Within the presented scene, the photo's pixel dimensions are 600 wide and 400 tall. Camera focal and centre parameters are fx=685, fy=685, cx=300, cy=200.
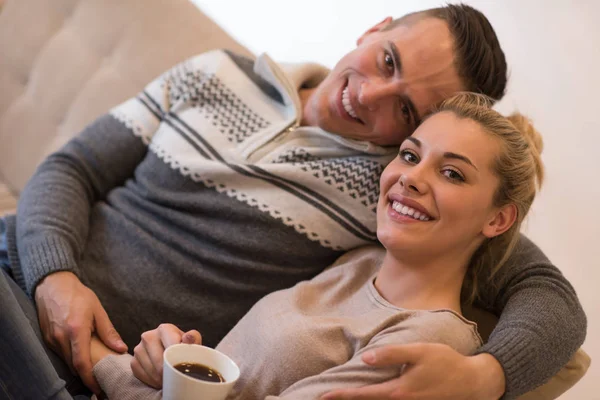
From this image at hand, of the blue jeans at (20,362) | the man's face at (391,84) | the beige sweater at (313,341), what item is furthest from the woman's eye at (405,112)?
the blue jeans at (20,362)

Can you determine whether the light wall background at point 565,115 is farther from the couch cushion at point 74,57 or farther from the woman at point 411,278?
the couch cushion at point 74,57

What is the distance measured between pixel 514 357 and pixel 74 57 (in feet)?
4.78

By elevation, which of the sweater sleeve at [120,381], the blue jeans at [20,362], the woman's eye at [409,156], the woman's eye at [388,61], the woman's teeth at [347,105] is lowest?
the sweater sleeve at [120,381]

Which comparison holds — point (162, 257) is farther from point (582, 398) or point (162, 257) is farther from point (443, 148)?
point (582, 398)

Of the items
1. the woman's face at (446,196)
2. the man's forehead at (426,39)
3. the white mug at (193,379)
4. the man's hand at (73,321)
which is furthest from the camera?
the man's forehead at (426,39)

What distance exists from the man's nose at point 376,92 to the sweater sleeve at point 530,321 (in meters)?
0.41

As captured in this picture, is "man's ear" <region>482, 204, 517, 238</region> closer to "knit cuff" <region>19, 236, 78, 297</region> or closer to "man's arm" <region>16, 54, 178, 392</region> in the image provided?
"man's arm" <region>16, 54, 178, 392</region>

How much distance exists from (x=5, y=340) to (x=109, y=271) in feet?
1.69

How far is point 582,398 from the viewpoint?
6.42 ft

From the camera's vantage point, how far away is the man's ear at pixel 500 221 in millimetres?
1255

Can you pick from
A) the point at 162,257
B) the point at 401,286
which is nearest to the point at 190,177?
the point at 162,257

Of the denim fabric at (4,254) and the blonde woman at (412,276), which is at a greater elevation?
the blonde woman at (412,276)

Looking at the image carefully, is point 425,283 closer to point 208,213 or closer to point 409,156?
point 409,156

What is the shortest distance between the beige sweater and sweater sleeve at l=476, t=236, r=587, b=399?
0.07 metres
